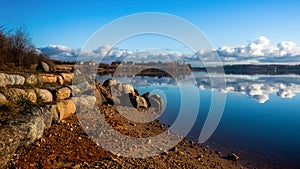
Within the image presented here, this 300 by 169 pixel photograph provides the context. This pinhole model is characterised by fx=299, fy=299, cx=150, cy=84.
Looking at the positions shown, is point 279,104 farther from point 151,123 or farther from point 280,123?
point 151,123

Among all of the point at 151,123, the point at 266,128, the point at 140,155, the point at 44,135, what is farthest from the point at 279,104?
the point at 44,135

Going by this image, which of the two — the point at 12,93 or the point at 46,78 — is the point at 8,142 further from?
the point at 46,78

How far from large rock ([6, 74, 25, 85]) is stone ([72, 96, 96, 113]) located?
2.72 metres

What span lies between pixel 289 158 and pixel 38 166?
32.9ft

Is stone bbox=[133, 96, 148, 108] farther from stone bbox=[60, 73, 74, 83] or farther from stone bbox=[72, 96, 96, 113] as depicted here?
stone bbox=[72, 96, 96, 113]

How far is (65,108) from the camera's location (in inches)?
504

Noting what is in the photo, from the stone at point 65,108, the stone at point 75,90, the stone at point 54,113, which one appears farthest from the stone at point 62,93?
the stone at point 54,113

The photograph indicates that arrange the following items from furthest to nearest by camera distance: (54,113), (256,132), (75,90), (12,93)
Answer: (75,90), (256,132), (54,113), (12,93)

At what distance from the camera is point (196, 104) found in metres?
27.0

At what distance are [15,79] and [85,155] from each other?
7.11m

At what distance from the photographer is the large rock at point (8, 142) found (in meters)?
7.14

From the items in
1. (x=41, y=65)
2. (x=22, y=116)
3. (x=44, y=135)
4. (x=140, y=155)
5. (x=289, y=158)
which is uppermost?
(x=41, y=65)

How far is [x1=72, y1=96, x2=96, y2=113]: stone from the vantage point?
14641mm

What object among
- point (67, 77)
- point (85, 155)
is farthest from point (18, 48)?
point (85, 155)
